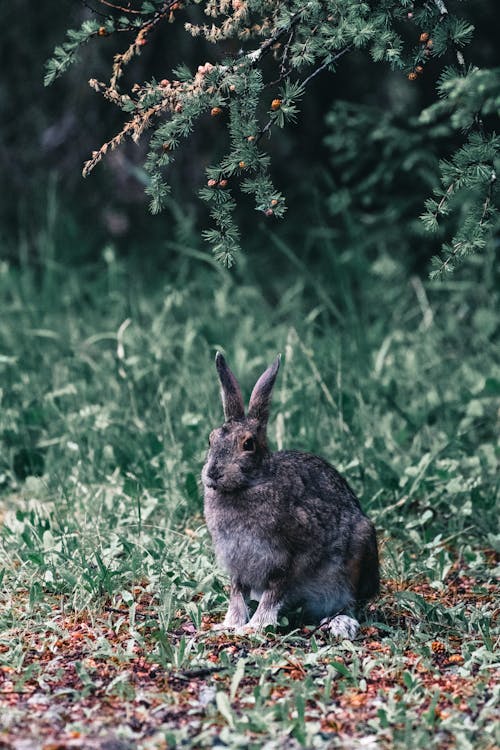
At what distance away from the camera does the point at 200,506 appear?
198 inches

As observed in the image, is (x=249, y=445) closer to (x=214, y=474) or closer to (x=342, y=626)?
(x=214, y=474)

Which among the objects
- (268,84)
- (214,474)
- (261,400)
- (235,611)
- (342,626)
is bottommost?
(342,626)

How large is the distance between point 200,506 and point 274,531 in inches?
45.0

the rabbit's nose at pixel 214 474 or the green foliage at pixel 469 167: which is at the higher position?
the green foliage at pixel 469 167

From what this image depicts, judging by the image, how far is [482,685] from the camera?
351 cm

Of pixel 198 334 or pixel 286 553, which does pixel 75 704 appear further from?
pixel 198 334

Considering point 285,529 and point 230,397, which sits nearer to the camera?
point 285,529

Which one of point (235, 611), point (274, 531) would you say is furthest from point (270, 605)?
point (274, 531)

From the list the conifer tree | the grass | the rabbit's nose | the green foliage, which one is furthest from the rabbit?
the green foliage

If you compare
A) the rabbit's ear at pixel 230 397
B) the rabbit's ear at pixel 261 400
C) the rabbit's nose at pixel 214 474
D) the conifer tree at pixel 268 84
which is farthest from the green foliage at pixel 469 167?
the rabbit's nose at pixel 214 474

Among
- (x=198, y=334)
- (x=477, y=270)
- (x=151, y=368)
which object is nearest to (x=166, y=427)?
(x=151, y=368)

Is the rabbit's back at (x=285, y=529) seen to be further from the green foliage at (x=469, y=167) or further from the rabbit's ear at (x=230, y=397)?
the green foliage at (x=469, y=167)

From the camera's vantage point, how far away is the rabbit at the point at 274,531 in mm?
3930

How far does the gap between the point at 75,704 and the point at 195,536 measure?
4.59ft
